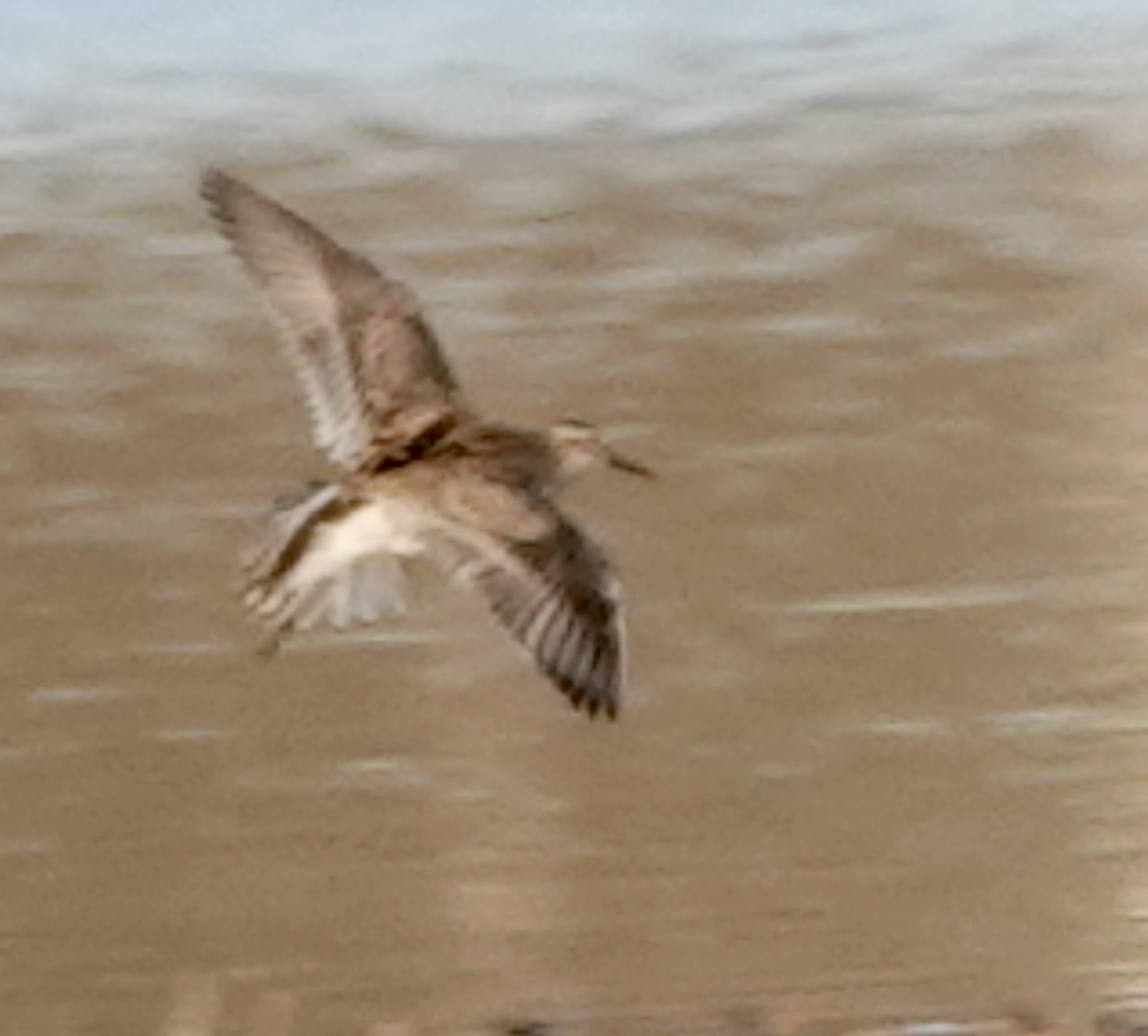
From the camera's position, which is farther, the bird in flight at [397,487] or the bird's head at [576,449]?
the bird's head at [576,449]

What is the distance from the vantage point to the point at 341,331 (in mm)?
4445

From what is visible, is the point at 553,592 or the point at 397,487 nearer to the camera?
the point at 553,592

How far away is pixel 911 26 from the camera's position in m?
9.95

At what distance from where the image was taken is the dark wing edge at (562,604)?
3887 mm

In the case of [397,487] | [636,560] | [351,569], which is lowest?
[636,560]

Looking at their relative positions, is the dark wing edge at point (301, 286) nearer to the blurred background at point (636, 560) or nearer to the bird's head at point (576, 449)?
the bird's head at point (576, 449)

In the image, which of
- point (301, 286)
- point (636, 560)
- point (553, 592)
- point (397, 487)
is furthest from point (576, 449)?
point (636, 560)

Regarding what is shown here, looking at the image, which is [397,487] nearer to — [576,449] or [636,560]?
[576,449]

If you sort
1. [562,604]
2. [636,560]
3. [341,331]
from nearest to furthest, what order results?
[562,604] → [341,331] → [636,560]

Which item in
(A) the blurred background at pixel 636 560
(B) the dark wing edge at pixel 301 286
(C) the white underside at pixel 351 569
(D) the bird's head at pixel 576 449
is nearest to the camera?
(C) the white underside at pixel 351 569

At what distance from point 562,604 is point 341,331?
62cm

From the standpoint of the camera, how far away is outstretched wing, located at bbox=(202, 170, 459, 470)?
4309 mm

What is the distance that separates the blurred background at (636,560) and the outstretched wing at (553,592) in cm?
62

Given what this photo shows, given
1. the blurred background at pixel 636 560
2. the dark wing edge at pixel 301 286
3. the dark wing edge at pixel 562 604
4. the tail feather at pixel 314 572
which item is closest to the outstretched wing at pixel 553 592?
the dark wing edge at pixel 562 604
